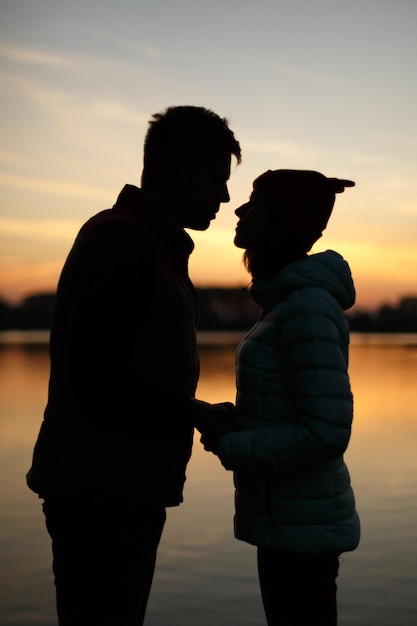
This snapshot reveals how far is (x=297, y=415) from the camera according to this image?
2580 millimetres

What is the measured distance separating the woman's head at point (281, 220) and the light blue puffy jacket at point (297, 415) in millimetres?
69

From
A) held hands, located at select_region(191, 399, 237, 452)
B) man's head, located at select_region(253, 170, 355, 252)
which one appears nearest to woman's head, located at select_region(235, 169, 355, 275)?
man's head, located at select_region(253, 170, 355, 252)

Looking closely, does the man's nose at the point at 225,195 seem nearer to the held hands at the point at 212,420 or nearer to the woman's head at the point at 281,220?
the woman's head at the point at 281,220

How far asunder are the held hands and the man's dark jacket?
3 centimetres

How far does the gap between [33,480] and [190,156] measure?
111 cm

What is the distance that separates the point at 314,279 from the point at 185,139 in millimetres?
668

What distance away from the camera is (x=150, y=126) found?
300 cm

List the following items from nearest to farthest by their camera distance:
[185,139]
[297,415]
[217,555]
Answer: [297,415] → [185,139] → [217,555]

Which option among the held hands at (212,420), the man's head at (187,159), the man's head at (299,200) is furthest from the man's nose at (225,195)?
the held hands at (212,420)

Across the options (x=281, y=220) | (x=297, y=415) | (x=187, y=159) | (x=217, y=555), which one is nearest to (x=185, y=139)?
(x=187, y=159)

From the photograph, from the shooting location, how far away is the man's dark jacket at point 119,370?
258 cm

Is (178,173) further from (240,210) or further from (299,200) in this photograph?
(299,200)

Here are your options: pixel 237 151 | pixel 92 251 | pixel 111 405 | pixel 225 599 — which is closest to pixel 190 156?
pixel 237 151

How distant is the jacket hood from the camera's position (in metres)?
2.61
